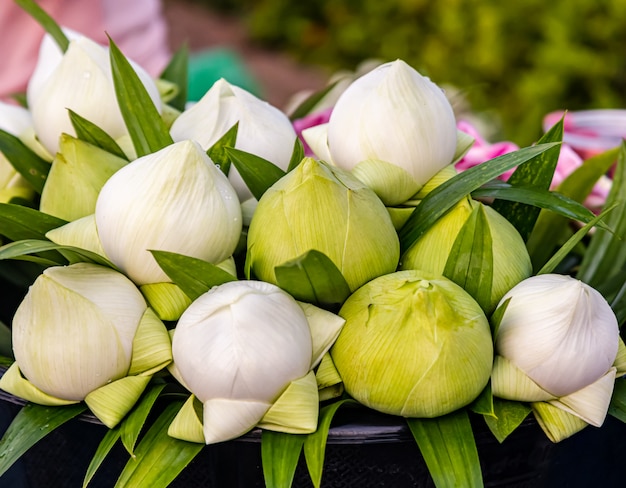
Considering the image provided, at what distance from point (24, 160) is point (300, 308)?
215 mm

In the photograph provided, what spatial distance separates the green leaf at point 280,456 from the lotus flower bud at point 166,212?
9 centimetres

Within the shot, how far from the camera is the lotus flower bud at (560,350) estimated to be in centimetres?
36

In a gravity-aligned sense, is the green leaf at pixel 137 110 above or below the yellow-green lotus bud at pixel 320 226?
above

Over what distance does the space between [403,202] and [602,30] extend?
1.39m

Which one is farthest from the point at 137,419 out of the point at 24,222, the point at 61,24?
the point at 61,24

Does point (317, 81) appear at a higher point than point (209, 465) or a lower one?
lower

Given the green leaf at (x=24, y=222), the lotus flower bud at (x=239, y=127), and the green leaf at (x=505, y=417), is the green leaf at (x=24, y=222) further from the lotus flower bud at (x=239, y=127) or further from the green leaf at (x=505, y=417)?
the green leaf at (x=505, y=417)

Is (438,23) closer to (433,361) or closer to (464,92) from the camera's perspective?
(464,92)

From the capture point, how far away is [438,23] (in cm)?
217

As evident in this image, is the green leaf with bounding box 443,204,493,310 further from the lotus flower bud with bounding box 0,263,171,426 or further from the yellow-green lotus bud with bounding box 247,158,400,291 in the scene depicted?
the lotus flower bud with bounding box 0,263,171,426

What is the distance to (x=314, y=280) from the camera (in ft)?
1.20

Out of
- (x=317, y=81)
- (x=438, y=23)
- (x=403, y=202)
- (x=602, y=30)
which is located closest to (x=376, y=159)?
(x=403, y=202)

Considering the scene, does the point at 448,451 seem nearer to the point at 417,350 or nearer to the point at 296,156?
the point at 417,350

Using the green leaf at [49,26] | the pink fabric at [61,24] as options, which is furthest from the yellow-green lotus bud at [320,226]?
the pink fabric at [61,24]
